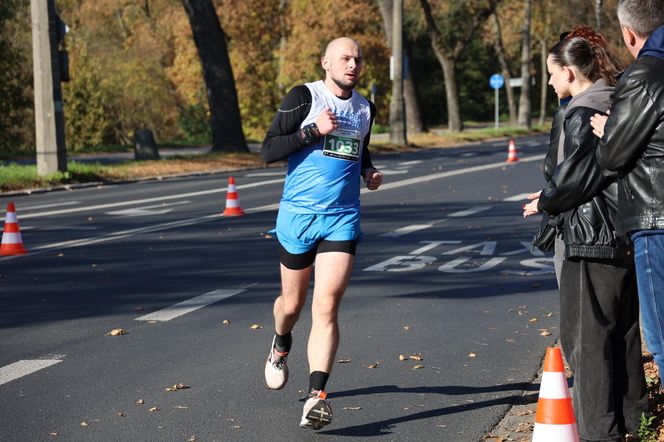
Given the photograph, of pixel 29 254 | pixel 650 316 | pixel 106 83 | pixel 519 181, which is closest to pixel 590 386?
pixel 650 316

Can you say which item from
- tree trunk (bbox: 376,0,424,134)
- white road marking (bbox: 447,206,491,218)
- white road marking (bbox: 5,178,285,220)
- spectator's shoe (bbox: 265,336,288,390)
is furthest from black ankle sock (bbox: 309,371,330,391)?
tree trunk (bbox: 376,0,424,134)

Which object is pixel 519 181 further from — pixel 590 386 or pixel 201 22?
pixel 590 386

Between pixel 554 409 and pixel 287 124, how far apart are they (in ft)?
8.00

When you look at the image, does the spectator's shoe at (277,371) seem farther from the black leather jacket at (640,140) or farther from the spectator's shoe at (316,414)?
the black leather jacket at (640,140)

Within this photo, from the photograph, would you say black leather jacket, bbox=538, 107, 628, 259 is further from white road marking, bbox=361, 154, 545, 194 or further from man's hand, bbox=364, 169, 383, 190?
white road marking, bbox=361, 154, 545, 194

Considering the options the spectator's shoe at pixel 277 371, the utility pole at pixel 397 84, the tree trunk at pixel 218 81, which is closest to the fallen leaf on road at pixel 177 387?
the spectator's shoe at pixel 277 371

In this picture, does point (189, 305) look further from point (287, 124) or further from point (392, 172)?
point (392, 172)

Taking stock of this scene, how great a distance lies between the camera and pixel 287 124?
635 centimetres

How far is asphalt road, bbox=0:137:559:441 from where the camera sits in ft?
20.6

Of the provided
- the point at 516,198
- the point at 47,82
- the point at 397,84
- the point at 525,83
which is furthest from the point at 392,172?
the point at 525,83

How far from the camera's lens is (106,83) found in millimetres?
49438

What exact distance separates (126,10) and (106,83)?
20386 millimetres

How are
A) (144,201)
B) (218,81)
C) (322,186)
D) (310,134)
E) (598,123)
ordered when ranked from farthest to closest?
1. (218,81)
2. (144,201)
3. (322,186)
4. (310,134)
5. (598,123)

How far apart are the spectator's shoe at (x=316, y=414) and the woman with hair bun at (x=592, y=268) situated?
1.18 m
